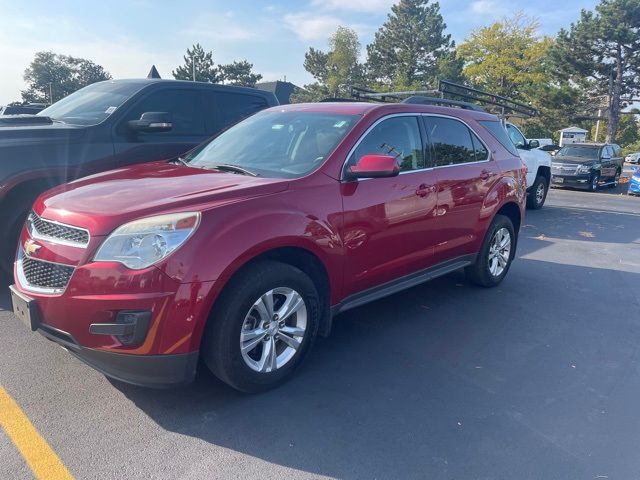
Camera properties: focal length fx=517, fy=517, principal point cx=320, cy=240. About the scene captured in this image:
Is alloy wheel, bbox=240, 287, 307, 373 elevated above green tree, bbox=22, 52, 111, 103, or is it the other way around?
green tree, bbox=22, 52, 111, 103

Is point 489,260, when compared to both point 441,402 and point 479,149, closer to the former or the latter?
point 479,149

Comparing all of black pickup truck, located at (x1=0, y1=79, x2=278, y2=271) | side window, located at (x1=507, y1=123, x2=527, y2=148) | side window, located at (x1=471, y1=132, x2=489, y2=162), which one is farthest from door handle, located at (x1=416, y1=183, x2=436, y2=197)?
side window, located at (x1=507, y1=123, x2=527, y2=148)

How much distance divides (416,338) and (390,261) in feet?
2.26

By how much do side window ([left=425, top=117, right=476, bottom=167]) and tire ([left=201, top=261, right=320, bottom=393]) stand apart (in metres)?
1.96

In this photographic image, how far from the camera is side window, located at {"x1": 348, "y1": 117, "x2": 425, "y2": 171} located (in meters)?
3.88

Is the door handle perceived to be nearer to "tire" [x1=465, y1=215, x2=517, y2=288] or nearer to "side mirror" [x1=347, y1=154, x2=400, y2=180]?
"side mirror" [x1=347, y1=154, x2=400, y2=180]

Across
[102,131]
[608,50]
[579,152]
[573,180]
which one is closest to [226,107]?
[102,131]

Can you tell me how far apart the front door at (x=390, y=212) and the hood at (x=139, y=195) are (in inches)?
26.7

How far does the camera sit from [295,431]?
9.37 ft

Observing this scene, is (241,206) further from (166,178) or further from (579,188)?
(579,188)

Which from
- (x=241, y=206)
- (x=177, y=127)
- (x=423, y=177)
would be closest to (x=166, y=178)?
(x=241, y=206)

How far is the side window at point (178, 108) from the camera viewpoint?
562 cm

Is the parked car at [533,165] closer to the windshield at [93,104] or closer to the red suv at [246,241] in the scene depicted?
the red suv at [246,241]

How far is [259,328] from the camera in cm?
315
